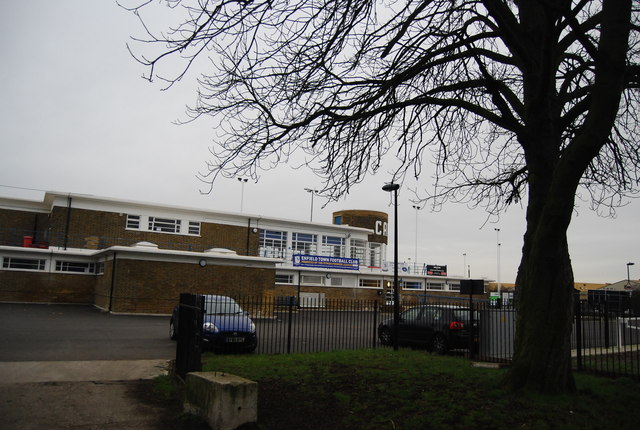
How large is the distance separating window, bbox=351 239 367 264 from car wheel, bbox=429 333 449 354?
1449 inches

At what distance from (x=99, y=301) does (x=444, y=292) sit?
122 feet

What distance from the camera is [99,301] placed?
31.3 m

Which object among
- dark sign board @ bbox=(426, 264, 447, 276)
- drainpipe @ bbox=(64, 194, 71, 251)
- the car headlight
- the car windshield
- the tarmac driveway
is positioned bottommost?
the tarmac driveway

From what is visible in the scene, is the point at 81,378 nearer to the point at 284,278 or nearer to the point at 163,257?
the point at 163,257

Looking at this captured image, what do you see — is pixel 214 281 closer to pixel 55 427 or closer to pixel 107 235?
pixel 107 235

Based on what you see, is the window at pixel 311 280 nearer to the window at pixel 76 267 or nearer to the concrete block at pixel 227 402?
the window at pixel 76 267

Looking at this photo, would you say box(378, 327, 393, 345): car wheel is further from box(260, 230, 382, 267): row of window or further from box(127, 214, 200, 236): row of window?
box(260, 230, 382, 267): row of window

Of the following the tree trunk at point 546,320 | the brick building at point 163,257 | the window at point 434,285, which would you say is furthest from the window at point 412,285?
the tree trunk at point 546,320

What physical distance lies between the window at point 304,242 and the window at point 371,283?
227 inches

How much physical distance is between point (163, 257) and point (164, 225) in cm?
1324

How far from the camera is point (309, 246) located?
4928 cm

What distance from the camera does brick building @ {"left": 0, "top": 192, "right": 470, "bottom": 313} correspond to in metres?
28.2

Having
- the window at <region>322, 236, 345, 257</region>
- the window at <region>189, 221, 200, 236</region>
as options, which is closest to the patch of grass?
the window at <region>189, 221, 200, 236</region>

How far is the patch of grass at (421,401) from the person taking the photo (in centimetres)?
629
